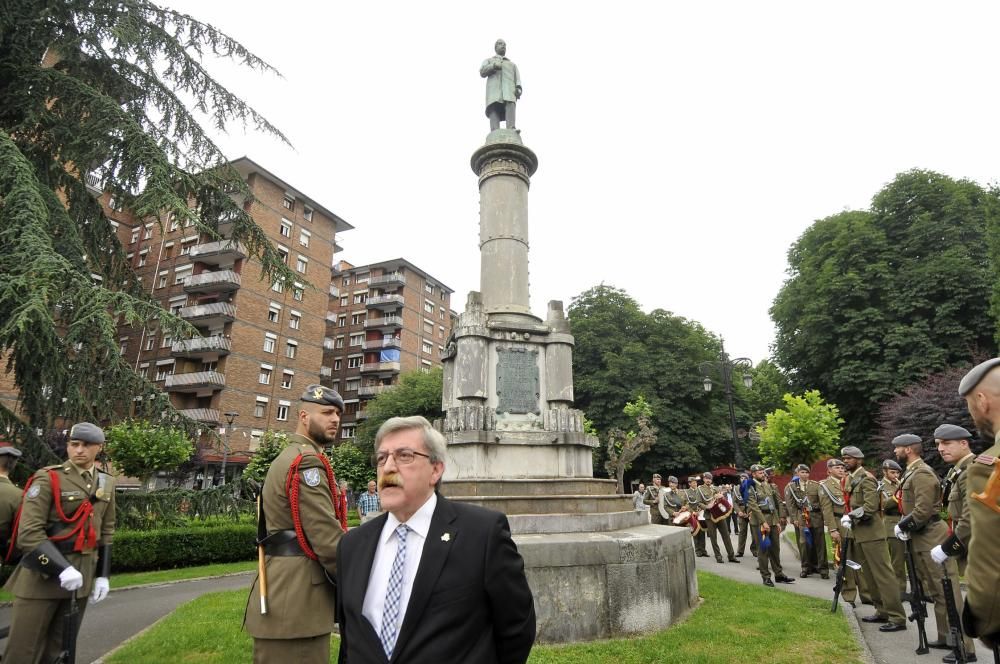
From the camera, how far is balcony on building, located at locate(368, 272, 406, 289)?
54.6m

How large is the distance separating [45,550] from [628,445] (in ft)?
64.8

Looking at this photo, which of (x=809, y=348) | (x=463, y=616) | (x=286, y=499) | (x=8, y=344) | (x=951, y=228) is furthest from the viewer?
(x=809, y=348)

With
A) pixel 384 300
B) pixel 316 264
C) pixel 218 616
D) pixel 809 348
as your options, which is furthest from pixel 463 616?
pixel 384 300

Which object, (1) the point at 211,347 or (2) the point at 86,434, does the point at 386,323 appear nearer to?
(1) the point at 211,347

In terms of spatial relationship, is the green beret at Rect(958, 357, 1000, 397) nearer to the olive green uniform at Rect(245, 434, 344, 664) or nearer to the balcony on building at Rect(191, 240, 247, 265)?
the olive green uniform at Rect(245, 434, 344, 664)

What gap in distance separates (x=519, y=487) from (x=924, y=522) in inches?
196

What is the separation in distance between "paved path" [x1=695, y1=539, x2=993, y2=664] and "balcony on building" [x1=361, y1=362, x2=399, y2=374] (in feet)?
138

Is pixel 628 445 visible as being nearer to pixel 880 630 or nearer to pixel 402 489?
pixel 880 630

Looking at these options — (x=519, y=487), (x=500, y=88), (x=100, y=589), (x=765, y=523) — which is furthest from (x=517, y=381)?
(x=500, y=88)

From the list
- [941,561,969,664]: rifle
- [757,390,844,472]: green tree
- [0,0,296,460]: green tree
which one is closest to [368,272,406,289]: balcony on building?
[757,390,844,472]: green tree

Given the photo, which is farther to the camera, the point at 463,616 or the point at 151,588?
the point at 151,588

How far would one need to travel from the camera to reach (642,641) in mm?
5812

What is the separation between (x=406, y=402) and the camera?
1638 inches

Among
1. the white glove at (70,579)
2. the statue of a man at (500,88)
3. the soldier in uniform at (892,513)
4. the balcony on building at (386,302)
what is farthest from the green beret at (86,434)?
the balcony on building at (386,302)
